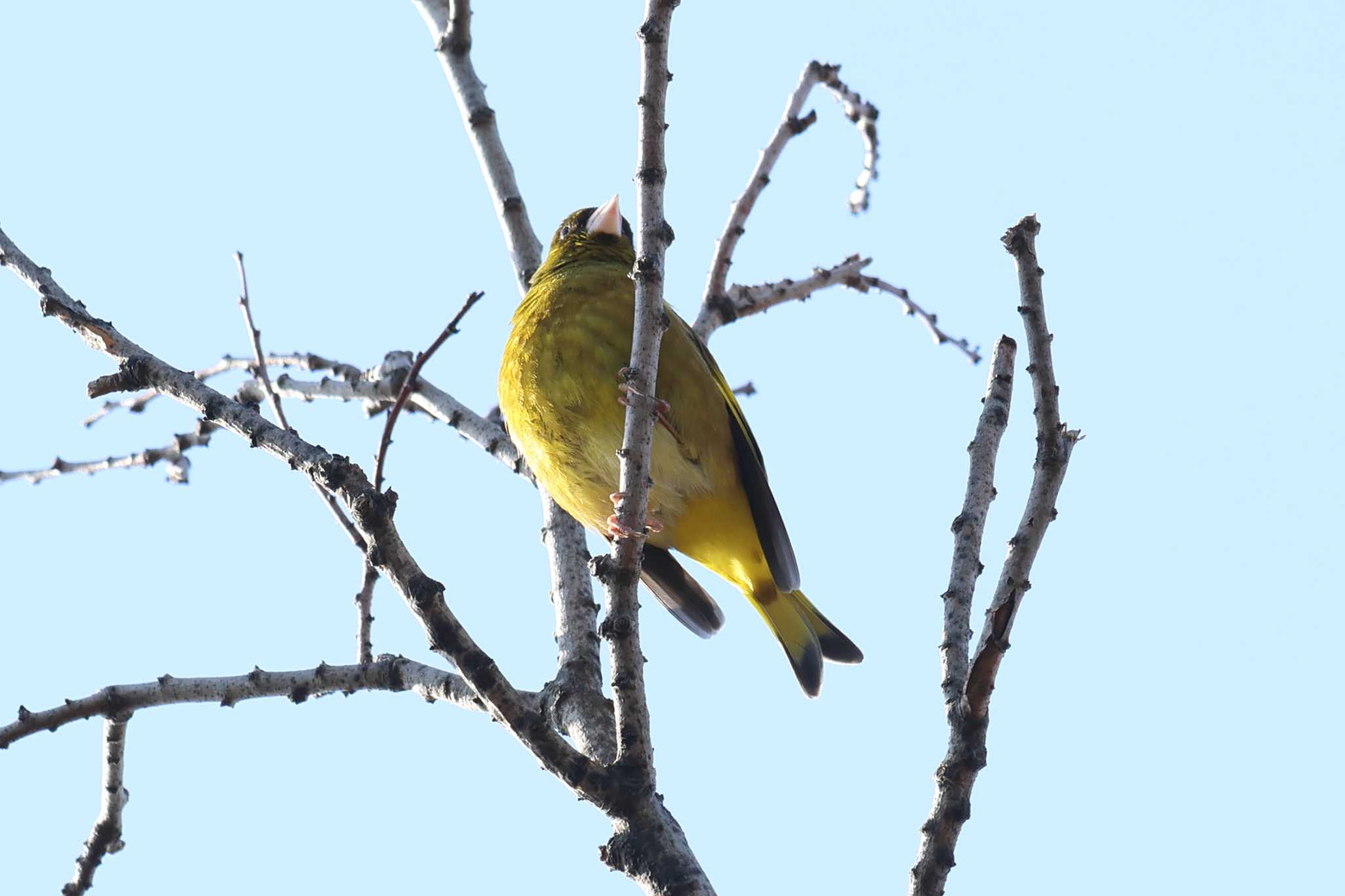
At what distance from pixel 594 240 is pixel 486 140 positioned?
616 millimetres

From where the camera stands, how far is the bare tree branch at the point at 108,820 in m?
2.95

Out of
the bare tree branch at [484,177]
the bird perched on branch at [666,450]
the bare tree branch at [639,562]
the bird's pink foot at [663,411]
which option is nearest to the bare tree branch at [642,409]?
the bare tree branch at [639,562]

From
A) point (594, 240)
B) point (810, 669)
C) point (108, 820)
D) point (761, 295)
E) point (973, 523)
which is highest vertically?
point (594, 240)

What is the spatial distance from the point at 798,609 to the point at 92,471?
231 centimetres

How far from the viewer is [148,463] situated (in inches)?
170

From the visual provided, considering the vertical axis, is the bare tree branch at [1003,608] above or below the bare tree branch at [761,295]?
below

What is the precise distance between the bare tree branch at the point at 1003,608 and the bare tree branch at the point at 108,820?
1780 millimetres

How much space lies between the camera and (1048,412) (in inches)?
A: 96.7

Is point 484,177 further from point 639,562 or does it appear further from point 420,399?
point 639,562

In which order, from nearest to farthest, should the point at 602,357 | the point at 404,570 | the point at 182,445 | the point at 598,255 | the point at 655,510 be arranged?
1. the point at 404,570
2. the point at 602,357
3. the point at 655,510
4. the point at 182,445
5. the point at 598,255

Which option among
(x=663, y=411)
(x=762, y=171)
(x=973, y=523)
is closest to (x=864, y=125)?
(x=762, y=171)

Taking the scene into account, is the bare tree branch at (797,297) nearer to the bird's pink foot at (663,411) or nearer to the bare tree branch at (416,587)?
the bird's pink foot at (663,411)

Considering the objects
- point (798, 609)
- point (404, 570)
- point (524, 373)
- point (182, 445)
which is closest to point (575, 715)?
point (404, 570)

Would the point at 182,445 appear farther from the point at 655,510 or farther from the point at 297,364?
the point at 655,510
